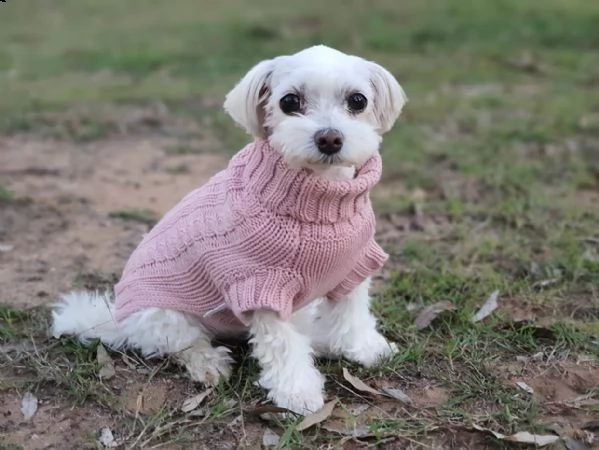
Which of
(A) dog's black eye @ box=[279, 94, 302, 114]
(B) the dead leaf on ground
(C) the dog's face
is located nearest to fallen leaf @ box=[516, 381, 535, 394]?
(B) the dead leaf on ground

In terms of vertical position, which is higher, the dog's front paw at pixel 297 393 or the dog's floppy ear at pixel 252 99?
the dog's floppy ear at pixel 252 99

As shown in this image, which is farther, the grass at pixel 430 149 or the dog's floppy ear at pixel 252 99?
the grass at pixel 430 149

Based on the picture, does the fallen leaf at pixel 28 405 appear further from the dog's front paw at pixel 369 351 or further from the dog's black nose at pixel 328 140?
the dog's black nose at pixel 328 140

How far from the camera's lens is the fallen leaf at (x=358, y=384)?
3.01 meters

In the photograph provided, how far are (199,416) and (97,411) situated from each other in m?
0.39

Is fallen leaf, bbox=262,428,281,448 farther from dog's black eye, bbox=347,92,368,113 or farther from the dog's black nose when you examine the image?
dog's black eye, bbox=347,92,368,113

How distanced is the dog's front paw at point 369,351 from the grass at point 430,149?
4cm

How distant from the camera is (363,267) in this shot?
311cm

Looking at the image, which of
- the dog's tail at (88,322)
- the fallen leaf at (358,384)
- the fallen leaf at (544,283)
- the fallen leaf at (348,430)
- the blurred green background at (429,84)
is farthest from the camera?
the blurred green background at (429,84)

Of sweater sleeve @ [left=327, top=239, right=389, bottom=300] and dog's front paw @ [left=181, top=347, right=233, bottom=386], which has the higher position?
sweater sleeve @ [left=327, top=239, right=389, bottom=300]

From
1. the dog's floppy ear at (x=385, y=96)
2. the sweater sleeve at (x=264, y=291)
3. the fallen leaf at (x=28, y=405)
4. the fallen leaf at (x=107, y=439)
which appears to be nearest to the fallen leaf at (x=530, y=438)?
the sweater sleeve at (x=264, y=291)

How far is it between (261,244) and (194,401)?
2.19 feet

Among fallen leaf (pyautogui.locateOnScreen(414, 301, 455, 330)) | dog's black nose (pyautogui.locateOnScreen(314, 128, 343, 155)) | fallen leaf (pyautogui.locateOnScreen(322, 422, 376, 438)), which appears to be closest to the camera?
dog's black nose (pyautogui.locateOnScreen(314, 128, 343, 155))

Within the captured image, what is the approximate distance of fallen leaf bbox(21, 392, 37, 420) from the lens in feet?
9.53
